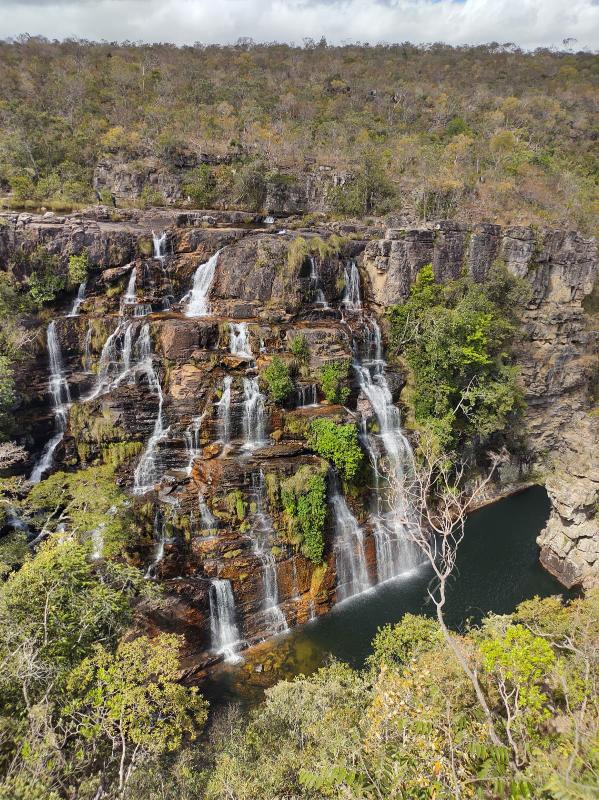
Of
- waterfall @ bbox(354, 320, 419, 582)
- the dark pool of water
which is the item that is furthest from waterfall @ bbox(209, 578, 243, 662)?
waterfall @ bbox(354, 320, 419, 582)

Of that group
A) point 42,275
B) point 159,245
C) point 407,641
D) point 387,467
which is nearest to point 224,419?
point 387,467

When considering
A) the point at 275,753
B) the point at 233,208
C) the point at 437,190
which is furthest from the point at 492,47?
the point at 275,753

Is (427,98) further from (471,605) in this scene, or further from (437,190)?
(471,605)

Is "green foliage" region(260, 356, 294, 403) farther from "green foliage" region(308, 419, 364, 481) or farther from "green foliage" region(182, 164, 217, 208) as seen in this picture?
"green foliage" region(182, 164, 217, 208)

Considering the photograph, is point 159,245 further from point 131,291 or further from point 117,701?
point 117,701

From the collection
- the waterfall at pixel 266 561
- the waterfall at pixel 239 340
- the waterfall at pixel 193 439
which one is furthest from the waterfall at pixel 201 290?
the waterfall at pixel 266 561

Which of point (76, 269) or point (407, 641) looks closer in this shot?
point (407, 641)
